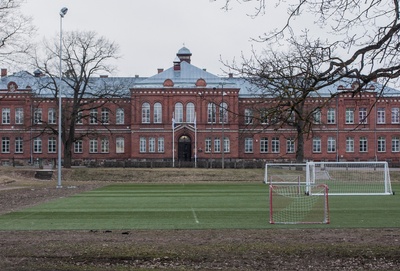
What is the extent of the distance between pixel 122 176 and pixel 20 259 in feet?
142

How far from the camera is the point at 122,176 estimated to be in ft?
179

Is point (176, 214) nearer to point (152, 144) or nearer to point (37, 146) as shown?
point (152, 144)

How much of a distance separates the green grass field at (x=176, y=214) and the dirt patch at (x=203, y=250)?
1.64 metres

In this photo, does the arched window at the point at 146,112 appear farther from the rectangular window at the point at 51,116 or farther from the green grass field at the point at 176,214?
the green grass field at the point at 176,214

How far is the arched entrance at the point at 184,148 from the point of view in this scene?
77.0 meters

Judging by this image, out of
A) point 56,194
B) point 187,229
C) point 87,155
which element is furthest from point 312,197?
point 87,155

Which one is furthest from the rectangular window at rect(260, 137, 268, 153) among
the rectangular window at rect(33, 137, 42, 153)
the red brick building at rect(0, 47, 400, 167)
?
the rectangular window at rect(33, 137, 42, 153)

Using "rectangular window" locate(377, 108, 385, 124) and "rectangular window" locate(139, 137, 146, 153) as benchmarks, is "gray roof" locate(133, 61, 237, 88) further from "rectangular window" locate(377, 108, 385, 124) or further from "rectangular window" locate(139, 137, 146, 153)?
"rectangular window" locate(377, 108, 385, 124)

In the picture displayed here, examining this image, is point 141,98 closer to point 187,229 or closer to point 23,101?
point 23,101

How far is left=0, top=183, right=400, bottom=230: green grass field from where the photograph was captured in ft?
59.1

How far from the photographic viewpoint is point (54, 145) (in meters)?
80.2

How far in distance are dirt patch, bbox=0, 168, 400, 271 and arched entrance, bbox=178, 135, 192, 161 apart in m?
60.6

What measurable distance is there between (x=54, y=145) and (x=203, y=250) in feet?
233

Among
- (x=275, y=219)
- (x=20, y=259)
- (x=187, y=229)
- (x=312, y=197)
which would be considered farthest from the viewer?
(x=312, y=197)
